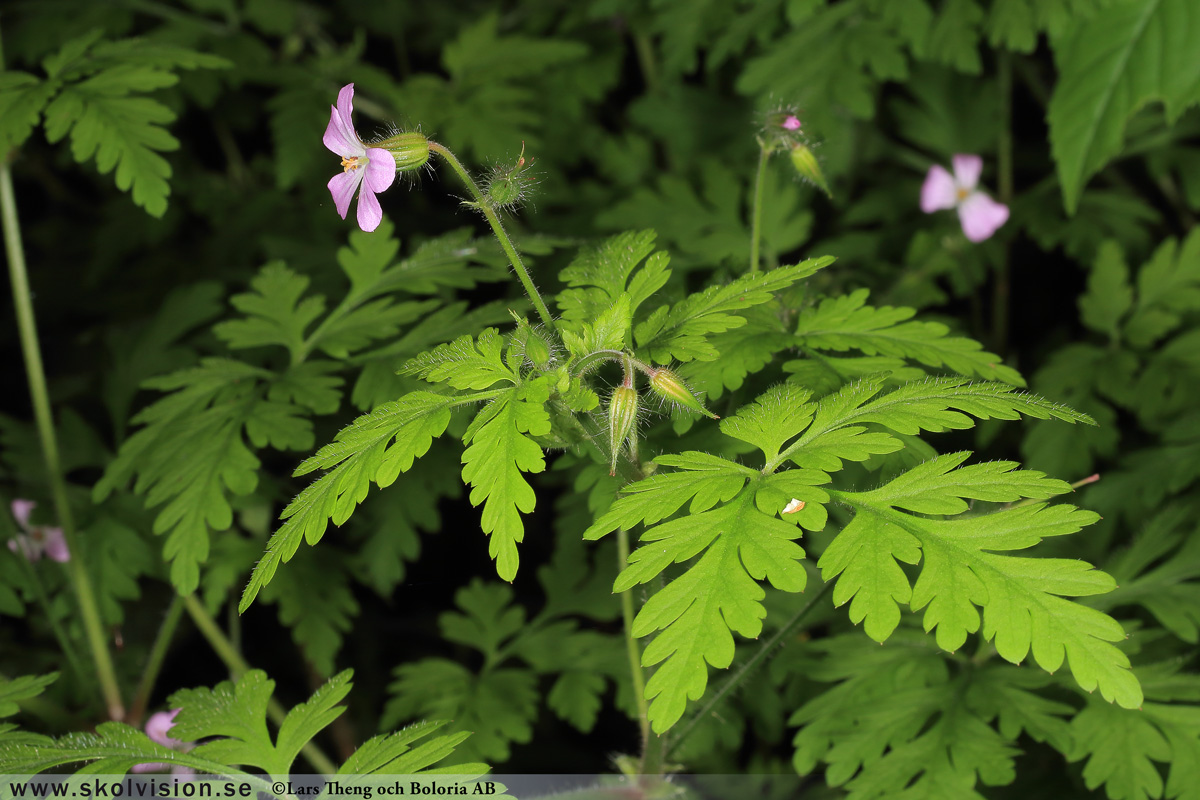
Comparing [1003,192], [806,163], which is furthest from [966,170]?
[806,163]

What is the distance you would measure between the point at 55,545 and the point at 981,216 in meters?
2.76

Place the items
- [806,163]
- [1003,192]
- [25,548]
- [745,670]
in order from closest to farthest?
[745,670]
[806,163]
[25,548]
[1003,192]

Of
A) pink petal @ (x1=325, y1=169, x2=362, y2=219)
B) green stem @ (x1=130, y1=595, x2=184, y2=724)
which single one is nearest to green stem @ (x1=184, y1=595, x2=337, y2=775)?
green stem @ (x1=130, y1=595, x2=184, y2=724)

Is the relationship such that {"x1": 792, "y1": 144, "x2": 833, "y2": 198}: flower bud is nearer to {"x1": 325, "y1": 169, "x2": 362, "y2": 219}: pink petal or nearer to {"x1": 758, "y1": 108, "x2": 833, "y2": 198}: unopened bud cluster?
{"x1": 758, "y1": 108, "x2": 833, "y2": 198}: unopened bud cluster

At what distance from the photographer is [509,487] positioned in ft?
3.84

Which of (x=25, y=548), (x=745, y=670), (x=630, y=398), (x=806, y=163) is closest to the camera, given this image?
(x=630, y=398)

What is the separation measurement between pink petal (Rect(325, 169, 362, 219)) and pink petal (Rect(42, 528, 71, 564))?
132cm

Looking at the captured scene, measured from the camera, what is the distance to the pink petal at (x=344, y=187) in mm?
1421

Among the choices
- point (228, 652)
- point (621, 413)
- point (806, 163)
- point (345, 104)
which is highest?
point (345, 104)

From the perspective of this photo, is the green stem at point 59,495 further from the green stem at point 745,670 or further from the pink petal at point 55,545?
the green stem at point 745,670

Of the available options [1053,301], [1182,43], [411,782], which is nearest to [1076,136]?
[1182,43]

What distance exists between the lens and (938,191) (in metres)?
2.94

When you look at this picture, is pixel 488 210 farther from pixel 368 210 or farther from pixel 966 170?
pixel 966 170

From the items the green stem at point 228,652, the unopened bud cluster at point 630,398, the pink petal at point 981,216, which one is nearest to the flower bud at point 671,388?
the unopened bud cluster at point 630,398
